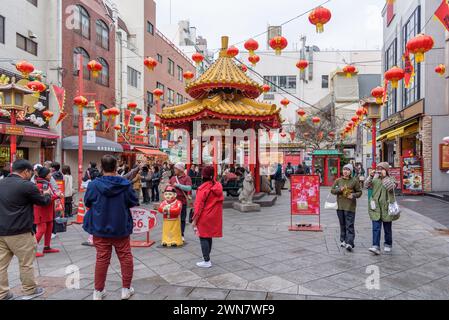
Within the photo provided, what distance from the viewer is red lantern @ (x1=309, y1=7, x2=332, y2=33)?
294 inches

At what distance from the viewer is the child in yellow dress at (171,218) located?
261 inches

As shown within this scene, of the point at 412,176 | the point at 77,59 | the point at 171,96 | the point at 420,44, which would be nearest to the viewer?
the point at 420,44

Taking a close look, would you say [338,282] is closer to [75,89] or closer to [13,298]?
[13,298]

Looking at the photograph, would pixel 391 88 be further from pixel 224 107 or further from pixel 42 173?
pixel 42 173

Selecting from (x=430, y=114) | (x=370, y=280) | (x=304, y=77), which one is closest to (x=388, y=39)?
(x=430, y=114)

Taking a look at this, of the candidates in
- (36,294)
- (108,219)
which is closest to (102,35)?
(36,294)

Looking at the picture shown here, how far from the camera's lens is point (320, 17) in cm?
754

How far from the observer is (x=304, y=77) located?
128ft

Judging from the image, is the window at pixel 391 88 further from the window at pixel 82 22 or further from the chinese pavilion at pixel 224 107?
the window at pixel 82 22

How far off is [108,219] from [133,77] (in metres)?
26.7

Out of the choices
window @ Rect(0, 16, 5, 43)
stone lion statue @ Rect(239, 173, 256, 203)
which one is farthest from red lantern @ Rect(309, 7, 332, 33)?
window @ Rect(0, 16, 5, 43)

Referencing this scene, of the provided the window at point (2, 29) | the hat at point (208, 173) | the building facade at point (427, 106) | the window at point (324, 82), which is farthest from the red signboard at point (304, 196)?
the window at point (324, 82)

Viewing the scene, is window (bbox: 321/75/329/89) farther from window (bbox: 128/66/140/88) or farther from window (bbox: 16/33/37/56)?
window (bbox: 16/33/37/56)
